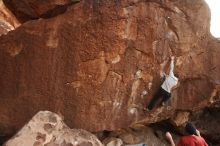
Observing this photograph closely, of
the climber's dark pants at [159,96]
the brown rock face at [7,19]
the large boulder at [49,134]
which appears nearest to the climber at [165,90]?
the climber's dark pants at [159,96]

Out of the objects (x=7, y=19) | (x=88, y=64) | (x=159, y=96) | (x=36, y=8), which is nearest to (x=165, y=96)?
(x=159, y=96)

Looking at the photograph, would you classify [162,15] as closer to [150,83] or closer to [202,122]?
[150,83]

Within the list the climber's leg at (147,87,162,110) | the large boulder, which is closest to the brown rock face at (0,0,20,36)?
the large boulder

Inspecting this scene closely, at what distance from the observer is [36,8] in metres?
11.3

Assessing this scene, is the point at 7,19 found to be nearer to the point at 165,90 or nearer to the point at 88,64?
the point at 88,64

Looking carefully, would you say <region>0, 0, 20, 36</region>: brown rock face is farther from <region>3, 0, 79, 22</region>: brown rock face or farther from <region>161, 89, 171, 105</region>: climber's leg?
<region>161, 89, 171, 105</region>: climber's leg

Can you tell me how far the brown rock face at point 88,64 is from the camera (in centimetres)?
990

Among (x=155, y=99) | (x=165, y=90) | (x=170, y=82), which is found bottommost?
(x=155, y=99)

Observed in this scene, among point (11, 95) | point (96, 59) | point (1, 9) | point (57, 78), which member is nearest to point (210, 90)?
point (96, 59)

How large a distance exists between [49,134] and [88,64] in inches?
82.8

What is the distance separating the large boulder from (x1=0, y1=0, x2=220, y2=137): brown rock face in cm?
74

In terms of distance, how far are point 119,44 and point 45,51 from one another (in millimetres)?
1902

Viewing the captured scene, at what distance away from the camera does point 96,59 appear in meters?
10.1

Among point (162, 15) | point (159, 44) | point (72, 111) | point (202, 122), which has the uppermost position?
point (162, 15)
